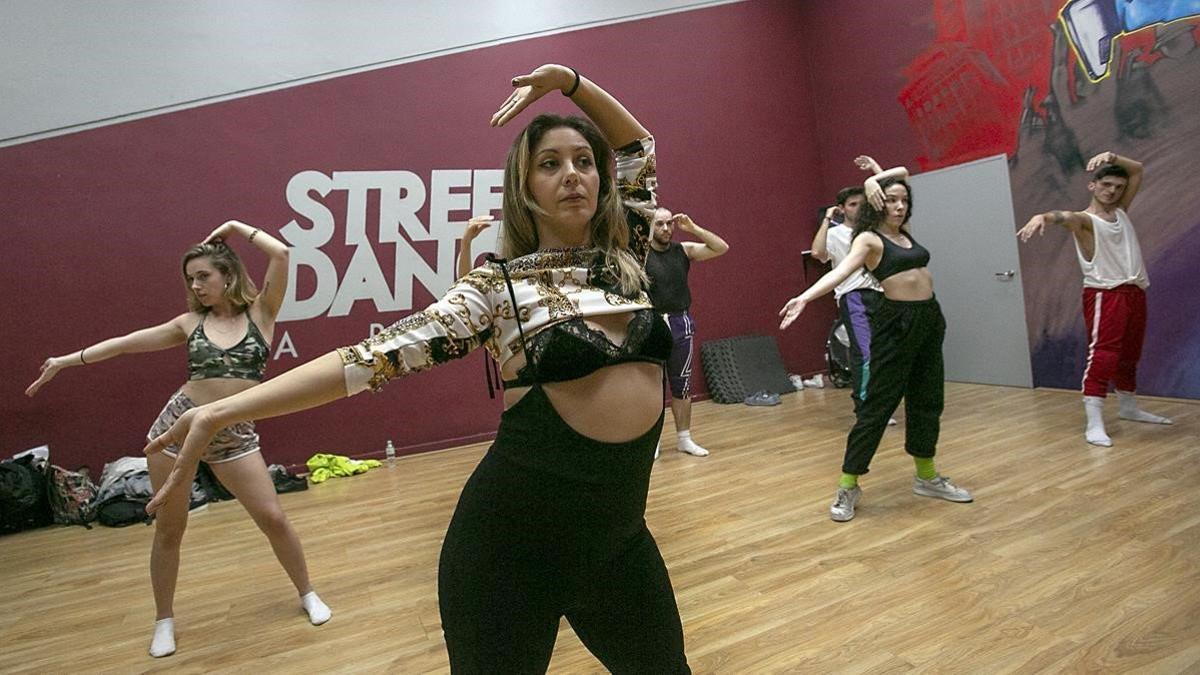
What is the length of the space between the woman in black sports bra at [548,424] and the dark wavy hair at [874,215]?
2219 mm

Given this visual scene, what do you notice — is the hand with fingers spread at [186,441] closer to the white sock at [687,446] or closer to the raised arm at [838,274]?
the raised arm at [838,274]

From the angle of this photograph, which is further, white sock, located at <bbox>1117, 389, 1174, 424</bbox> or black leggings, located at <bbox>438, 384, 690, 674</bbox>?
white sock, located at <bbox>1117, 389, 1174, 424</bbox>

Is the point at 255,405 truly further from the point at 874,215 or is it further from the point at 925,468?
the point at 925,468

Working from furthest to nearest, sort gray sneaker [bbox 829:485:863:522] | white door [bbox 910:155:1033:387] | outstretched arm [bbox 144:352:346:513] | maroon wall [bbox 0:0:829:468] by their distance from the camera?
white door [bbox 910:155:1033:387] → maroon wall [bbox 0:0:829:468] → gray sneaker [bbox 829:485:863:522] → outstretched arm [bbox 144:352:346:513]

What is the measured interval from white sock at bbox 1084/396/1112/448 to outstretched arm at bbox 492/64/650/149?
12.3 ft

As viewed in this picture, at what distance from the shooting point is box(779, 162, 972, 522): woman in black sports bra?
2.93 meters

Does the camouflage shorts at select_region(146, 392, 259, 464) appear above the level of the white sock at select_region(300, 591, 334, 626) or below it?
above

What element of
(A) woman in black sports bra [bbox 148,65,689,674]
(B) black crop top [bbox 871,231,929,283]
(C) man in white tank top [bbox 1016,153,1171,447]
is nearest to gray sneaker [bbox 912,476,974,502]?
(B) black crop top [bbox 871,231,929,283]

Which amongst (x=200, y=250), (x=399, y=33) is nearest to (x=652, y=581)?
(x=200, y=250)

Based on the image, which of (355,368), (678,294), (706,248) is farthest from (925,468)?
(355,368)

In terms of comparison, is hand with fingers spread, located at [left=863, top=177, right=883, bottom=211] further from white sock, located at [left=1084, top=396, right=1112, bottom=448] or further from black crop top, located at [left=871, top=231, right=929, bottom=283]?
white sock, located at [left=1084, top=396, right=1112, bottom=448]

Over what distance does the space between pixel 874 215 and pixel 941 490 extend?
1.37 metres

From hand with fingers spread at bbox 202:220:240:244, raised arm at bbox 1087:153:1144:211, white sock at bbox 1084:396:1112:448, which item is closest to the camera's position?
hand with fingers spread at bbox 202:220:240:244

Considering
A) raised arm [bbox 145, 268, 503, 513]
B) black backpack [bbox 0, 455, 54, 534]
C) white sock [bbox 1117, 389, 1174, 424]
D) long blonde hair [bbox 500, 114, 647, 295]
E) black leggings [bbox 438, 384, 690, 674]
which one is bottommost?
white sock [bbox 1117, 389, 1174, 424]
